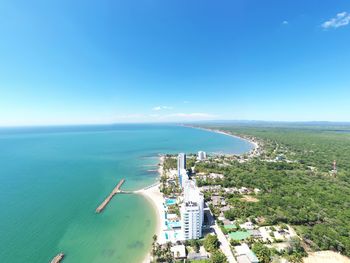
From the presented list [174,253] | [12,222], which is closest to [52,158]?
[12,222]

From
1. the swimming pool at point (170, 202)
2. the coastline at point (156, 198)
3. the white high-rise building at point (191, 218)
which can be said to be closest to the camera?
the white high-rise building at point (191, 218)

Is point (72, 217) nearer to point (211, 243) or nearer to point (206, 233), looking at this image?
point (206, 233)

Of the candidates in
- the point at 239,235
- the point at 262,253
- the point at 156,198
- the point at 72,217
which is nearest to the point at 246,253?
the point at 262,253

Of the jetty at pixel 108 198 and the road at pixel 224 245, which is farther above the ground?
the jetty at pixel 108 198

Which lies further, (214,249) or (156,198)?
(156,198)

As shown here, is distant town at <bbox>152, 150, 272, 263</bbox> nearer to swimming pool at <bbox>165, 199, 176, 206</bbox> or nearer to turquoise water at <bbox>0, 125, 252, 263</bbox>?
swimming pool at <bbox>165, 199, 176, 206</bbox>

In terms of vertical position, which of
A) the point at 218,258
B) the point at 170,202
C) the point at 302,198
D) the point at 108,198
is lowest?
the point at 170,202

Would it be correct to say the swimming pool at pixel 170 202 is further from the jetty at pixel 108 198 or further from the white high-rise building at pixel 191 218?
the jetty at pixel 108 198

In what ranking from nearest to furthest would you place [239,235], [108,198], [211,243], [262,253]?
1. [262,253]
2. [211,243]
3. [239,235]
4. [108,198]

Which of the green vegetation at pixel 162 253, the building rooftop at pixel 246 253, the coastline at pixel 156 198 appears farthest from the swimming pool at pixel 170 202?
the building rooftop at pixel 246 253

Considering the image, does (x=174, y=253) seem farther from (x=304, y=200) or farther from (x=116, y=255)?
(x=304, y=200)

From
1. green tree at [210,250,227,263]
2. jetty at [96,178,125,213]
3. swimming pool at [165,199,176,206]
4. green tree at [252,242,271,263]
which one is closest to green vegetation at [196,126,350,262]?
green tree at [252,242,271,263]

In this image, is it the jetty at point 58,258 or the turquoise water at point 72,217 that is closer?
the jetty at point 58,258
